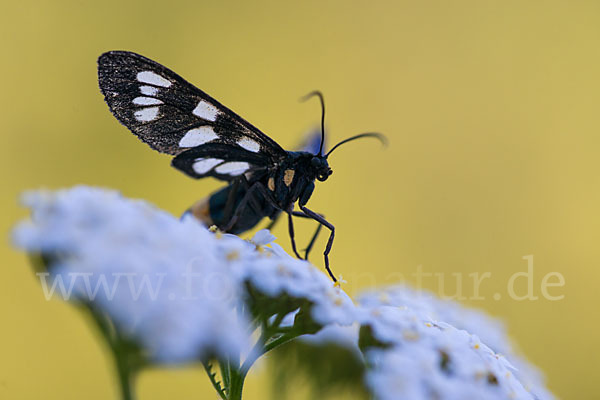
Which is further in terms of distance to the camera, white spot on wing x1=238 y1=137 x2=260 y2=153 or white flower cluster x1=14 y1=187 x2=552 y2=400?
white spot on wing x1=238 y1=137 x2=260 y2=153

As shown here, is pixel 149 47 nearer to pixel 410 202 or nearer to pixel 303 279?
pixel 410 202

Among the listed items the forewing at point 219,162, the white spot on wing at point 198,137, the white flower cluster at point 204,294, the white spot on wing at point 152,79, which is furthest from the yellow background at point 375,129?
the white flower cluster at point 204,294

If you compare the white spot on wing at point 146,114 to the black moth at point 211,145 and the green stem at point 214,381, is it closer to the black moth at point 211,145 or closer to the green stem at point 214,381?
the black moth at point 211,145

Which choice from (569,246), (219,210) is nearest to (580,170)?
(569,246)

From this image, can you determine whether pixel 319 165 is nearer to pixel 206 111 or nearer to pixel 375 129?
pixel 206 111

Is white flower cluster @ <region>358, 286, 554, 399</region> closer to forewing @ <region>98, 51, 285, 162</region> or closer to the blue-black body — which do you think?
the blue-black body

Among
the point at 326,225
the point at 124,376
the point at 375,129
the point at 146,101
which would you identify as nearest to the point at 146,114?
the point at 146,101

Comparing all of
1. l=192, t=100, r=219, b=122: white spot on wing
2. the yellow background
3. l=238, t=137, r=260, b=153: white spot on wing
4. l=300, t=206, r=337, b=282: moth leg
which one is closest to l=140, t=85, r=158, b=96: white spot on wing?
l=192, t=100, r=219, b=122: white spot on wing
